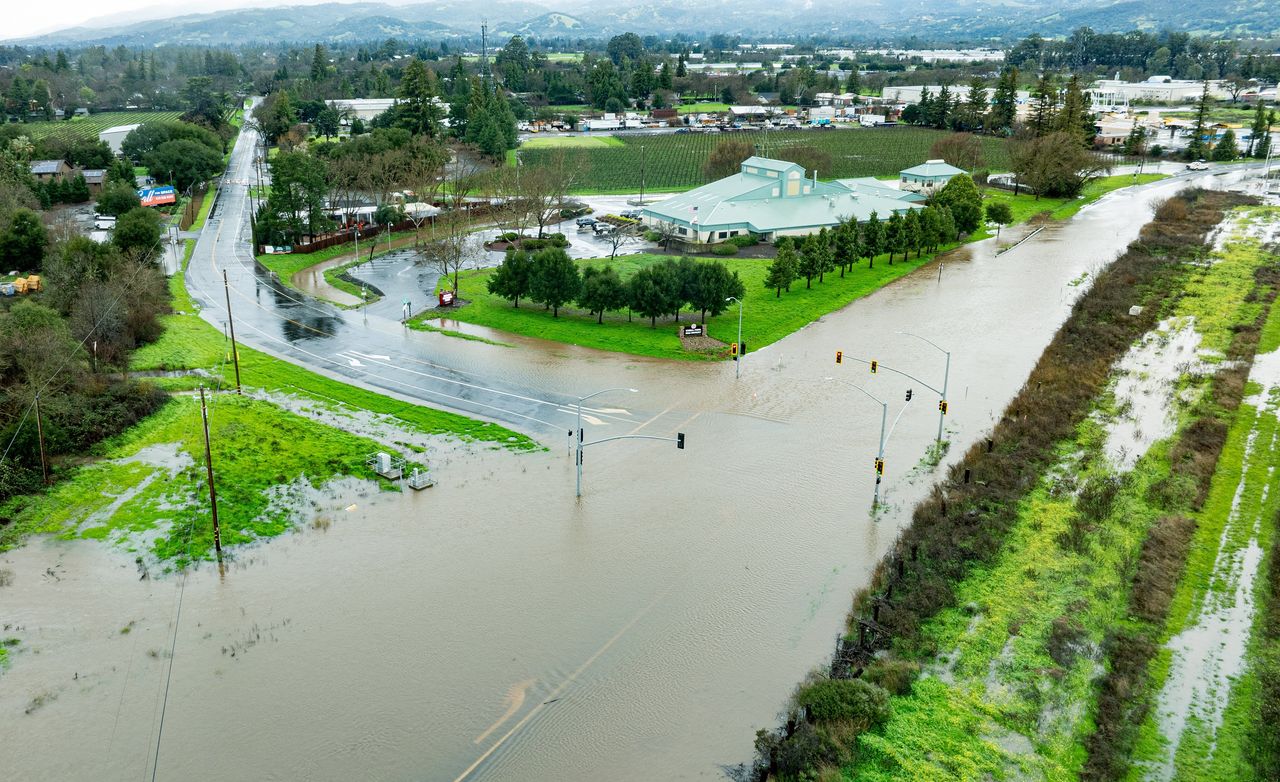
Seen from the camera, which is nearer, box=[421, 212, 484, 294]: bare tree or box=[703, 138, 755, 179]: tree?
box=[421, 212, 484, 294]: bare tree

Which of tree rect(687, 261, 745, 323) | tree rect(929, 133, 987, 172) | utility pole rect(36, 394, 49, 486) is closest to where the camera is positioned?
utility pole rect(36, 394, 49, 486)

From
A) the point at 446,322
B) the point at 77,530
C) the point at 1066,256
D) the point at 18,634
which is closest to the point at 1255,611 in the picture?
the point at 18,634

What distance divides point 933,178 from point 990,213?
48.2 ft

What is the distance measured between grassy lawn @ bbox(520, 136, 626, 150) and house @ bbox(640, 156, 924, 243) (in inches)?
1939

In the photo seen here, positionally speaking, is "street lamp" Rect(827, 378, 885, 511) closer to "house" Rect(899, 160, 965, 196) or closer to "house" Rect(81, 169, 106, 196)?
"house" Rect(899, 160, 965, 196)

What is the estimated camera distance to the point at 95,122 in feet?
458

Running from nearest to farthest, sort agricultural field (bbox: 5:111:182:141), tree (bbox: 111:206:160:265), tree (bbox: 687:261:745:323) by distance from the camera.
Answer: tree (bbox: 687:261:745:323)
tree (bbox: 111:206:160:265)
agricultural field (bbox: 5:111:182:141)

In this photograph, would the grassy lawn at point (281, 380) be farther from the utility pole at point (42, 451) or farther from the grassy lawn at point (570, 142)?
the grassy lawn at point (570, 142)

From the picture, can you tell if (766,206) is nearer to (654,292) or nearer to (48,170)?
(654,292)

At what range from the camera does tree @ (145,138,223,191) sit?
302 ft

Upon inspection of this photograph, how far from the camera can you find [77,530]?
95.9 ft

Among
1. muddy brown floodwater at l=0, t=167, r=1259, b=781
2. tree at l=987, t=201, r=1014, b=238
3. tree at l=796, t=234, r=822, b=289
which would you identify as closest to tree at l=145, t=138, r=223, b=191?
tree at l=796, t=234, r=822, b=289

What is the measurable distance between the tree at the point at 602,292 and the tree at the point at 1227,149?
4123 inches

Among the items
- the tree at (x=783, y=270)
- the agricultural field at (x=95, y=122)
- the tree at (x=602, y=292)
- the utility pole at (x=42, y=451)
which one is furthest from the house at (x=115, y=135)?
the utility pole at (x=42, y=451)
